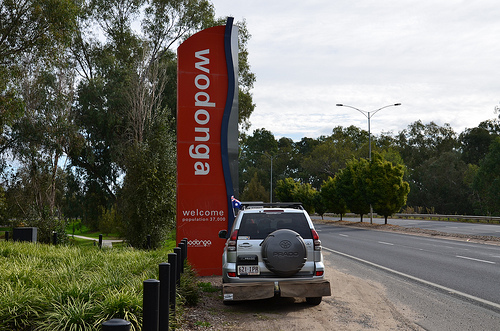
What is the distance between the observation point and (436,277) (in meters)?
11.5

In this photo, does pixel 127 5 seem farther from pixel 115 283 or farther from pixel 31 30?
pixel 115 283

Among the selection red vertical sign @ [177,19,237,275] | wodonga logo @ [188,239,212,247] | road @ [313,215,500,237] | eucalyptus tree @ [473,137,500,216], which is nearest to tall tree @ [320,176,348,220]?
road @ [313,215,500,237]

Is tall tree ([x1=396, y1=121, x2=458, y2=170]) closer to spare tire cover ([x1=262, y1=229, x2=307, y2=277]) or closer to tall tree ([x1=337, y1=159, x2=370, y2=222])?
tall tree ([x1=337, y1=159, x2=370, y2=222])

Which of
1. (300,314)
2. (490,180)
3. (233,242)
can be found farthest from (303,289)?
(490,180)

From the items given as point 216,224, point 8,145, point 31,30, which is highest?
point 31,30

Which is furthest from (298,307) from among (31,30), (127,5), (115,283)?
(127,5)

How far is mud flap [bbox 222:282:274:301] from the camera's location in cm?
725

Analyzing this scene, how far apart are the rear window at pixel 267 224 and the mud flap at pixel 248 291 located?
2.80 ft

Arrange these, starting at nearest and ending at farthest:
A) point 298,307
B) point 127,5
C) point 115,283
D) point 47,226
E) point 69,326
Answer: point 69,326 → point 115,283 → point 298,307 → point 47,226 → point 127,5

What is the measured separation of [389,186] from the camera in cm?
3700

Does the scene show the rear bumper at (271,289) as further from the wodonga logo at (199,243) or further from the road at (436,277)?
the wodonga logo at (199,243)

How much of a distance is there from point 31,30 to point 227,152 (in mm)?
10925

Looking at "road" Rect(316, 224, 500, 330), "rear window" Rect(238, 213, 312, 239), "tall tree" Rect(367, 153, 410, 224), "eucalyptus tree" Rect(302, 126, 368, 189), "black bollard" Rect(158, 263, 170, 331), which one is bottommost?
"road" Rect(316, 224, 500, 330)

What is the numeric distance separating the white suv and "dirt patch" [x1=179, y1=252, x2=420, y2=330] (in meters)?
0.32
